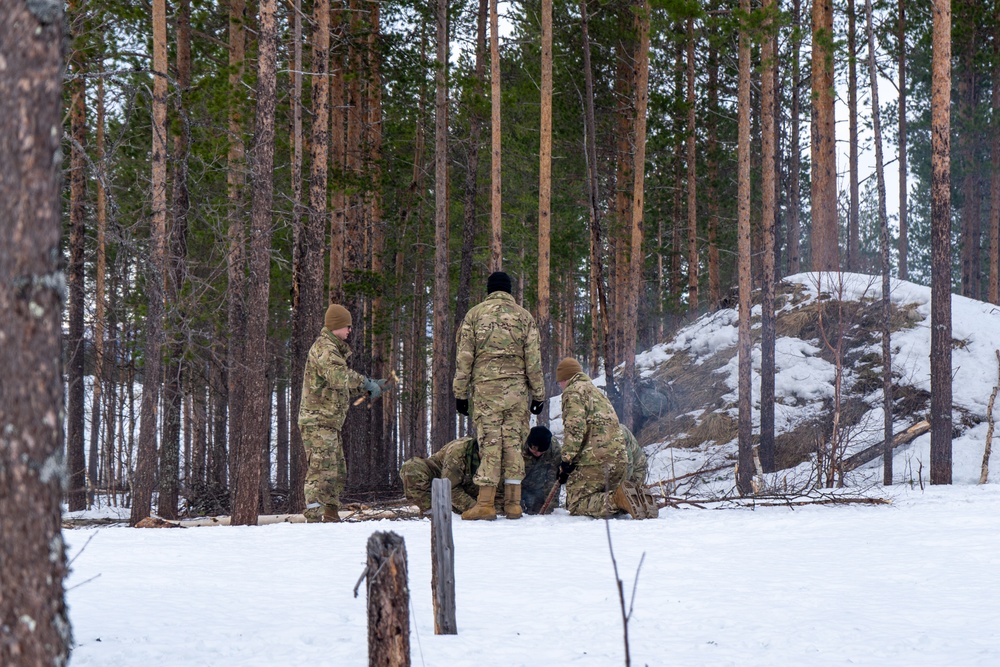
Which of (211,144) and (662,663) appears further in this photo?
(211,144)

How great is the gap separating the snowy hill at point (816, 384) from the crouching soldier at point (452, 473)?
6.10 m

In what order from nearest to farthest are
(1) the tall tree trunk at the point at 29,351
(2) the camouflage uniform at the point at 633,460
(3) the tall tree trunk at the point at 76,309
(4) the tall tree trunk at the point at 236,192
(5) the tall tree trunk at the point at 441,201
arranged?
(1) the tall tree trunk at the point at 29,351 → (2) the camouflage uniform at the point at 633,460 → (4) the tall tree trunk at the point at 236,192 → (3) the tall tree trunk at the point at 76,309 → (5) the tall tree trunk at the point at 441,201

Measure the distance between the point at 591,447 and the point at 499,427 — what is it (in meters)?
0.96

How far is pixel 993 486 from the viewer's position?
11.7 metres

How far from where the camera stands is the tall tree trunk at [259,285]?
32.2 ft

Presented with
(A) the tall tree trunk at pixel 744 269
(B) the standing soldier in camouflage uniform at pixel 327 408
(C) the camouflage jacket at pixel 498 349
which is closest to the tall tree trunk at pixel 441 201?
(A) the tall tree trunk at pixel 744 269

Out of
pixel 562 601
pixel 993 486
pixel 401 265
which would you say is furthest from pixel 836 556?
pixel 401 265

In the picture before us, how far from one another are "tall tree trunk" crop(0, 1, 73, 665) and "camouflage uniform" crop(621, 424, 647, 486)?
276 inches

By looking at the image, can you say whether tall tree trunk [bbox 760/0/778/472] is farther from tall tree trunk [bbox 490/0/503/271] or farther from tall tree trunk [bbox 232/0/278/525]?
tall tree trunk [bbox 232/0/278/525]

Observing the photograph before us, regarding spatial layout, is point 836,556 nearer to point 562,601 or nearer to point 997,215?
point 562,601

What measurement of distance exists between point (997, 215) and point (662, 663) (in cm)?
2678

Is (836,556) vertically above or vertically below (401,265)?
below

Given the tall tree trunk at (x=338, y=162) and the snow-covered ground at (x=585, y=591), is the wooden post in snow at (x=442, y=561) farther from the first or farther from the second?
the tall tree trunk at (x=338, y=162)

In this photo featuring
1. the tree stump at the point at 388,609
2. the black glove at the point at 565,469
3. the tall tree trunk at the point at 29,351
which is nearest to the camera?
the tall tree trunk at the point at 29,351
